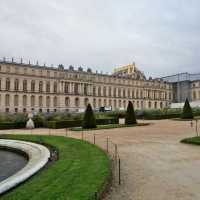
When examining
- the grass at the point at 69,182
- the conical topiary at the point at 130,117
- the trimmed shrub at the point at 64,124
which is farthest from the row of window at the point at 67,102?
the grass at the point at 69,182

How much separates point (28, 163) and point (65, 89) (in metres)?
61.5

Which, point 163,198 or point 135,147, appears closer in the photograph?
point 163,198

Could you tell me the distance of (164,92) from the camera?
93.5 metres

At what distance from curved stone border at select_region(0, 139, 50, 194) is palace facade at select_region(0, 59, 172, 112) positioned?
5006cm

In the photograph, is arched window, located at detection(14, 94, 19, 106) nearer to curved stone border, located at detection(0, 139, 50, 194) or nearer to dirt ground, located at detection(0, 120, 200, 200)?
curved stone border, located at detection(0, 139, 50, 194)

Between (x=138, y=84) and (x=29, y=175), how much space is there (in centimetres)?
8074

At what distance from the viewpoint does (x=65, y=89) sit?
228ft

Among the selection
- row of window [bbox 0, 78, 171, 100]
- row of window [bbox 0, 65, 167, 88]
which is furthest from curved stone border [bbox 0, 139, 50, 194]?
row of window [bbox 0, 78, 171, 100]

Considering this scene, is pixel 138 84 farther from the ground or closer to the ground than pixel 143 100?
farther from the ground

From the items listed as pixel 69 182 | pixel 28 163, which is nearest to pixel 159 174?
pixel 69 182

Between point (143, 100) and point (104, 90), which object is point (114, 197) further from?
point (143, 100)

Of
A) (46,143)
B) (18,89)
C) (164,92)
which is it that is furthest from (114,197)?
(164,92)

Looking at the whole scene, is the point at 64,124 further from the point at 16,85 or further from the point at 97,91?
the point at 97,91

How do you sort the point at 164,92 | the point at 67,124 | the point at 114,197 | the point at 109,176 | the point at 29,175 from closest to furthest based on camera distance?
1. the point at 114,197
2. the point at 109,176
3. the point at 29,175
4. the point at 67,124
5. the point at 164,92
